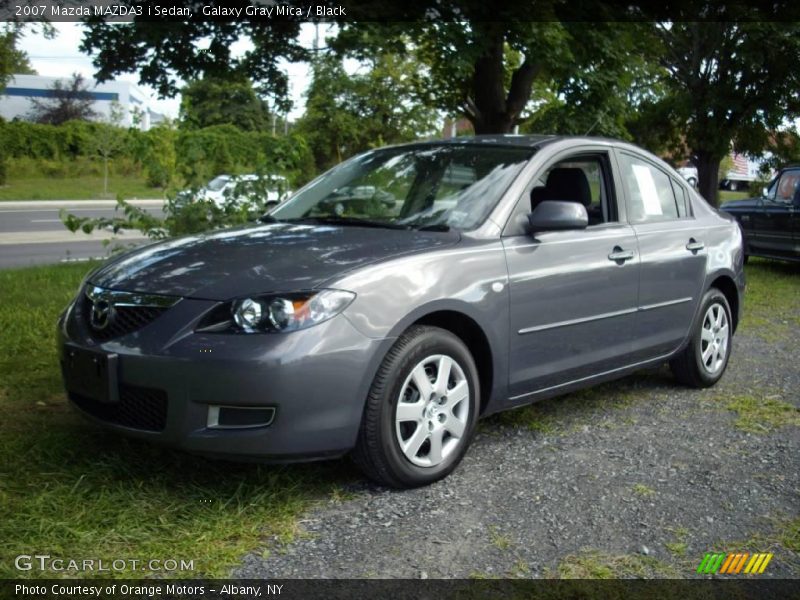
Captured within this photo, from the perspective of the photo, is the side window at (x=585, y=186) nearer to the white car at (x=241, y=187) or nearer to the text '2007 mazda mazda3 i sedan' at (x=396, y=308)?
the text '2007 mazda mazda3 i sedan' at (x=396, y=308)

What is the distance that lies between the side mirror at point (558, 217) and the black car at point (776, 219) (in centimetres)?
960

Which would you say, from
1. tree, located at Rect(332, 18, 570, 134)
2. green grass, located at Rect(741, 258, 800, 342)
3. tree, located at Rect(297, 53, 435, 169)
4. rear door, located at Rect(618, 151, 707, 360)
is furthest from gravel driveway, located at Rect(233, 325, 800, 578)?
tree, located at Rect(297, 53, 435, 169)

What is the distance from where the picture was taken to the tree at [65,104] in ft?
151

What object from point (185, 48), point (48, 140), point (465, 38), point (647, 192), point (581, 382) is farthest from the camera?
point (48, 140)

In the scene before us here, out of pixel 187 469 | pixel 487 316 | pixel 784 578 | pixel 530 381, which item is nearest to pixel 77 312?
pixel 187 469

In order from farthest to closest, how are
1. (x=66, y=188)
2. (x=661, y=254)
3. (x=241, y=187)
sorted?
(x=66, y=188), (x=241, y=187), (x=661, y=254)

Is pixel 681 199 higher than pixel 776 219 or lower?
higher

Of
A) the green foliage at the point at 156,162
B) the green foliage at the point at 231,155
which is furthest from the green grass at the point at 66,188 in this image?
the green foliage at the point at 231,155

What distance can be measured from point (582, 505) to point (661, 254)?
2.03 m

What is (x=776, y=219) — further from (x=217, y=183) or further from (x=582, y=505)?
(x=582, y=505)

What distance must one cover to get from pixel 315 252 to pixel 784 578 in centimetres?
223

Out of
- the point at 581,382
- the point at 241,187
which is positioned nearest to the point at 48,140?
the point at 241,187

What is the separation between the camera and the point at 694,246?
557 centimetres

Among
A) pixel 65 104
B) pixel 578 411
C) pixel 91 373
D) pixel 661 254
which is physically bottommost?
pixel 578 411
